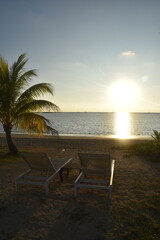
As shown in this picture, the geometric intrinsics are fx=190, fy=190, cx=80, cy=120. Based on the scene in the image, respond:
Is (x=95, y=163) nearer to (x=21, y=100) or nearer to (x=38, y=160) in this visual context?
(x=38, y=160)

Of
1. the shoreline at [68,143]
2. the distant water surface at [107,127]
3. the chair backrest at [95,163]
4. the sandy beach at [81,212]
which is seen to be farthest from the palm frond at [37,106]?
the distant water surface at [107,127]

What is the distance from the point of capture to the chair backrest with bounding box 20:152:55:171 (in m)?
5.07

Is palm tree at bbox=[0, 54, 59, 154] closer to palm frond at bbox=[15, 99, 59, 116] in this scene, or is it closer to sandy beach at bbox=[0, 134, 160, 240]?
palm frond at bbox=[15, 99, 59, 116]

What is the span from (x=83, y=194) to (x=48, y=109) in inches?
192

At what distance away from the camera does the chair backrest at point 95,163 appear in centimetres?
487

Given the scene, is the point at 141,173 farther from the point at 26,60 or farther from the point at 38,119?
the point at 26,60

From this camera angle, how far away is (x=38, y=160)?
5270 millimetres

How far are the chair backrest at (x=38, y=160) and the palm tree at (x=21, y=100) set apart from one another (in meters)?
3.55

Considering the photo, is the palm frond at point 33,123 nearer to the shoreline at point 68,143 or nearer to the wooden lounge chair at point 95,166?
the shoreline at point 68,143

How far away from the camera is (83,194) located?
A: 4.88m

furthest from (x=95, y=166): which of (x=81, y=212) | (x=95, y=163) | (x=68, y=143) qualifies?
(x=68, y=143)

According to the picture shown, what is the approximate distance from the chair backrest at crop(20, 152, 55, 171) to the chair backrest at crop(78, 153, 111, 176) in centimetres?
91

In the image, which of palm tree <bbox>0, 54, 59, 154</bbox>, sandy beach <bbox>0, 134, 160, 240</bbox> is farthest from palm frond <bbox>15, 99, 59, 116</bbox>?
sandy beach <bbox>0, 134, 160, 240</bbox>

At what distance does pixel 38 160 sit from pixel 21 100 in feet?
15.5
